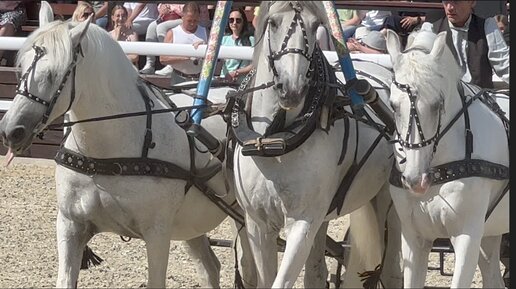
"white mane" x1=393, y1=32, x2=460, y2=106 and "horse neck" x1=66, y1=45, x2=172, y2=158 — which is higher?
"white mane" x1=393, y1=32, x2=460, y2=106

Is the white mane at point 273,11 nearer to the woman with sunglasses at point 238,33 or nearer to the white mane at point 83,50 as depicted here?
the white mane at point 83,50

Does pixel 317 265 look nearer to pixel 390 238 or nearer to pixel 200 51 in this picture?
pixel 390 238

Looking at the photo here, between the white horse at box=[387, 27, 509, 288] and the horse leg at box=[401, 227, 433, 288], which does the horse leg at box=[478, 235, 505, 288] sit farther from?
the horse leg at box=[401, 227, 433, 288]

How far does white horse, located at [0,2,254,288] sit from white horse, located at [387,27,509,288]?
91 cm

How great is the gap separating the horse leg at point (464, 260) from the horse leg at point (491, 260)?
80cm

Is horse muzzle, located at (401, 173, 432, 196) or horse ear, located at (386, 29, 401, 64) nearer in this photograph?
horse muzzle, located at (401, 173, 432, 196)

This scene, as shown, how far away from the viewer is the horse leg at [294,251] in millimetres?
4852

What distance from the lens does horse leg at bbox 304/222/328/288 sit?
5.79 m

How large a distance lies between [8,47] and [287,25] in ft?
11.9

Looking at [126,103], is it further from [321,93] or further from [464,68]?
[464,68]

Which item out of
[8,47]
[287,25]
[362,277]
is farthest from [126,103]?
[8,47]

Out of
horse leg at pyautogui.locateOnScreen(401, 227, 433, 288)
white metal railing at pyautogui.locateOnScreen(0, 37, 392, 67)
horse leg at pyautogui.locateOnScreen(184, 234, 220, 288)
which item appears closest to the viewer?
horse leg at pyautogui.locateOnScreen(401, 227, 433, 288)

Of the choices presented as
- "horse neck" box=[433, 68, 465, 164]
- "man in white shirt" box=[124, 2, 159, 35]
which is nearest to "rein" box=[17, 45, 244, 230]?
"horse neck" box=[433, 68, 465, 164]

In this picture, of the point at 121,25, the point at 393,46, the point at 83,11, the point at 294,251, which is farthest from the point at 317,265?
the point at 121,25
